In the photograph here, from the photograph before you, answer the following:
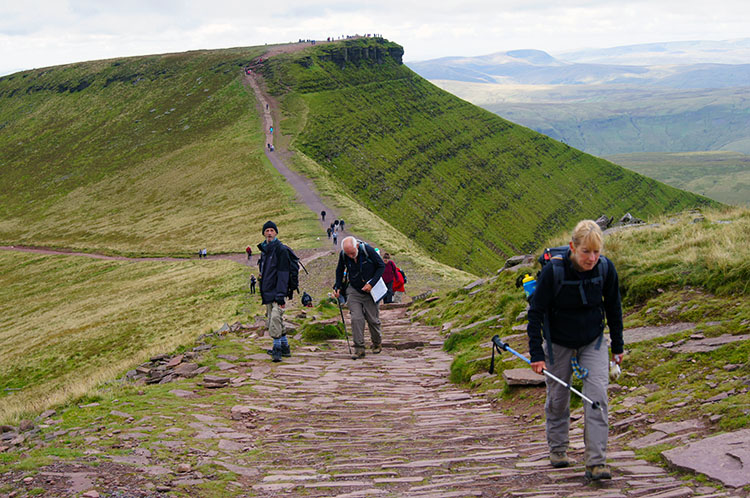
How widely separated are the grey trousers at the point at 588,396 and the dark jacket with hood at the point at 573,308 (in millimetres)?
129

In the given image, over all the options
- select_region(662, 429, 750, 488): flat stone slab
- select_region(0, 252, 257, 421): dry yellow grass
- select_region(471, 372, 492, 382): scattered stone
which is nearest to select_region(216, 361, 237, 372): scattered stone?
select_region(0, 252, 257, 421): dry yellow grass

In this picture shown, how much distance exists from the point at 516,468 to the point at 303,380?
6252 millimetres

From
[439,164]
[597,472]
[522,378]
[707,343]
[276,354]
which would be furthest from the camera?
[439,164]

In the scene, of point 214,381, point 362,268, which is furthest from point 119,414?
point 362,268

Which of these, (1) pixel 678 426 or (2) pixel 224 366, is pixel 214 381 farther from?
(1) pixel 678 426

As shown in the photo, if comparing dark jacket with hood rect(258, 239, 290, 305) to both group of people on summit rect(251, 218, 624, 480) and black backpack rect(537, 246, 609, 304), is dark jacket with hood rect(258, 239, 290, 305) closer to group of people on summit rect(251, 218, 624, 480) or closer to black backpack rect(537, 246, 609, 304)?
group of people on summit rect(251, 218, 624, 480)

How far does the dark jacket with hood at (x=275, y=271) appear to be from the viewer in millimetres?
12992

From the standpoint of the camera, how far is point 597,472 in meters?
5.79

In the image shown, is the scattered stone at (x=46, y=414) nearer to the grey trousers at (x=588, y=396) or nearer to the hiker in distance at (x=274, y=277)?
the hiker in distance at (x=274, y=277)

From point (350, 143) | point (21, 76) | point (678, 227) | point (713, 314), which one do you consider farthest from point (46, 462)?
point (21, 76)

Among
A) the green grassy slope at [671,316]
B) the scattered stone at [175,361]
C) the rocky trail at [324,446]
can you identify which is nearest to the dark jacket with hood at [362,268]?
the rocky trail at [324,446]

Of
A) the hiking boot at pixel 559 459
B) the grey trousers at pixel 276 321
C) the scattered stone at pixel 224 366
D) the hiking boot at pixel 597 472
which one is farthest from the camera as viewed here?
the grey trousers at pixel 276 321

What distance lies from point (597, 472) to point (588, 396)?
2.48ft

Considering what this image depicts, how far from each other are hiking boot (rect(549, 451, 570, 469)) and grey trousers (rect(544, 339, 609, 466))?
0.05m
